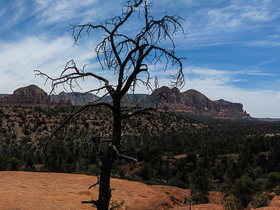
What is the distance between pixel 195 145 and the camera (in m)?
47.1

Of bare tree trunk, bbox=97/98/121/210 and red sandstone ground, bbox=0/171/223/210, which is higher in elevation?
bare tree trunk, bbox=97/98/121/210

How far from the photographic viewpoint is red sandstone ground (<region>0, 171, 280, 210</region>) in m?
10.2

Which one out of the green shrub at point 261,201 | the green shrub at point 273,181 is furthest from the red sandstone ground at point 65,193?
the green shrub at point 273,181

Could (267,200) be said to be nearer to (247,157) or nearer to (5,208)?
(5,208)

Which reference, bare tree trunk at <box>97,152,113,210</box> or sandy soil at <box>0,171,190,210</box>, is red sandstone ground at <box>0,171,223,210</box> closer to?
sandy soil at <box>0,171,190,210</box>

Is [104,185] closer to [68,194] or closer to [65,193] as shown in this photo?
[68,194]

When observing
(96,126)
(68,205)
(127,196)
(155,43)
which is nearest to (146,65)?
(155,43)

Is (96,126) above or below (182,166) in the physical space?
above

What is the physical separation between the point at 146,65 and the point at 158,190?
12.2 m

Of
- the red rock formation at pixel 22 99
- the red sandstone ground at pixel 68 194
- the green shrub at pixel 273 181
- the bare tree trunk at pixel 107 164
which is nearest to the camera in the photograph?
the bare tree trunk at pixel 107 164

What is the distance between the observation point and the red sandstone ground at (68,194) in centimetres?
1018

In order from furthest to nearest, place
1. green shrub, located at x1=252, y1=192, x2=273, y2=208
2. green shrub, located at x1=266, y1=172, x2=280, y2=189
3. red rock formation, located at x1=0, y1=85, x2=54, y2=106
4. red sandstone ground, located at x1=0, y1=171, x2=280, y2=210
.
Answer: red rock formation, located at x1=0, y1=85, x2=54, y2=106 → green shrub, located at x1=266, y1=172, x2=280, y2=189 → green shrub, located at x1=252, y1=192, x2=273, y2=208 → red sandstone ground, located at x1=0, y1=171, x2=280, y2=210

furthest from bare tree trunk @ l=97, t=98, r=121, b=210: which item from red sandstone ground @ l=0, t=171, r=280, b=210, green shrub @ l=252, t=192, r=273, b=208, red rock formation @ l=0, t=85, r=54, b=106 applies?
red rock formation @ l=0, t=85, r=54, b=106

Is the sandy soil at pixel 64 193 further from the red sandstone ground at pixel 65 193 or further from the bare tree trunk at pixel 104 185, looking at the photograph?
the bare tree trunk at pixel 104 185
